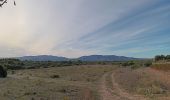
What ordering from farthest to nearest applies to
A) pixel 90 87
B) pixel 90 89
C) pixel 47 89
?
pixel 90 87, pixel 90 89, pixel 47 89

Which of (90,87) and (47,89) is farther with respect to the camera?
(90,87)

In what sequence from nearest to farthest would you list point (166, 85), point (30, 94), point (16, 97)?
point (16, 97) < point (30, 94) < point (166, 85)

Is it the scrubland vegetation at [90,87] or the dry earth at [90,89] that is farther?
the scrubland vegetation at [90,87]

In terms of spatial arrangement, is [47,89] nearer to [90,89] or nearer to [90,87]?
[90,89]

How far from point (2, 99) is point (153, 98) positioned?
439 inches

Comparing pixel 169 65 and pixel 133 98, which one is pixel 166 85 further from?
pixel 169 65

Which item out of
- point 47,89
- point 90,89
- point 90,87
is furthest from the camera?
point 90,87

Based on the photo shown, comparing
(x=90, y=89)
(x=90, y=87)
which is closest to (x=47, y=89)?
(x=90, y=89)

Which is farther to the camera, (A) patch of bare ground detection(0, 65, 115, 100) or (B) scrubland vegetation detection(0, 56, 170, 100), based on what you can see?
(B) scrubland vegetation detection(0, 56, 170, 100)

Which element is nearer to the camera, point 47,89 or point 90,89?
point 47,89

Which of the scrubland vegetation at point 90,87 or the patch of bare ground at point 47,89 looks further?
the scrubland vegetation at point 90,87

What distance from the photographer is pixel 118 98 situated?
30.1 meters

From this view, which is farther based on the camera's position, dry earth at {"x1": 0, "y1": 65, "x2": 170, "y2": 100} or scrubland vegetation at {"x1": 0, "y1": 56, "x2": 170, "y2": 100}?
scrubland vegetation at {"x1": 0, "y1": 56, "x2": 170, "y2": 100}

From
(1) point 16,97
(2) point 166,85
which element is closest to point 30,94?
(1) point 16,97
